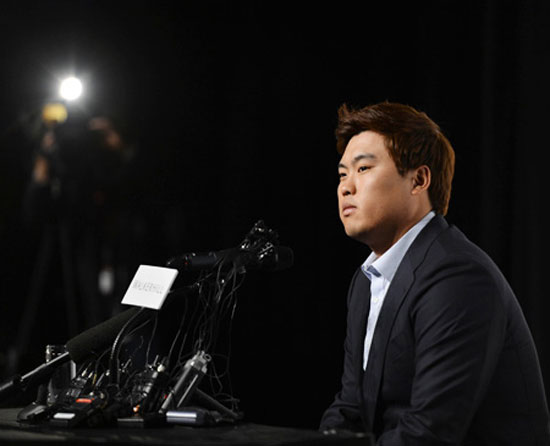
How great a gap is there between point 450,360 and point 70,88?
7.52 ft

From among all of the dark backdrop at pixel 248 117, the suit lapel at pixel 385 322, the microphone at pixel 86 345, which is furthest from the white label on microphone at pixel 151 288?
the dark backdrop at pixel 248 117

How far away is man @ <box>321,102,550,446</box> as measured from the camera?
1.49 metres

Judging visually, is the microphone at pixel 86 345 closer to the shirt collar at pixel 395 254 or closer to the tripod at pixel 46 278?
the shirt collar at pixel 395 254

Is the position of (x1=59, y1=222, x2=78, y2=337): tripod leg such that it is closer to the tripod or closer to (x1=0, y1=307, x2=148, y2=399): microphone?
the tripod

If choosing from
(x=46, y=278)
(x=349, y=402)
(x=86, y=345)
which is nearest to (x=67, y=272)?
(x=46, y=278)

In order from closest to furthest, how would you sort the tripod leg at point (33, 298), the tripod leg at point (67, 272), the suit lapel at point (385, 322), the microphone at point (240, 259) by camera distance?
the microphone at point (240, 259)
the suit lapel at point (385, 322)
the tripod leg at point (33, 298)
the tripod leg at point (67, 272)

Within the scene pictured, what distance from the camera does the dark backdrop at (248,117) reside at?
10.1 ft

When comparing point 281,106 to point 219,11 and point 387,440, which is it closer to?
point 219,11

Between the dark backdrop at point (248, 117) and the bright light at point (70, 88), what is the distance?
0.06m

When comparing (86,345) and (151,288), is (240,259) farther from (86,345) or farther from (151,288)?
(86,345)

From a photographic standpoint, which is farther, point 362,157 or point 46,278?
point 46,278

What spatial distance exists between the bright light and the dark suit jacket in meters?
2.00

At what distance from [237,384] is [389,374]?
5.37 feet

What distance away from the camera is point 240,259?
58.0 inches
